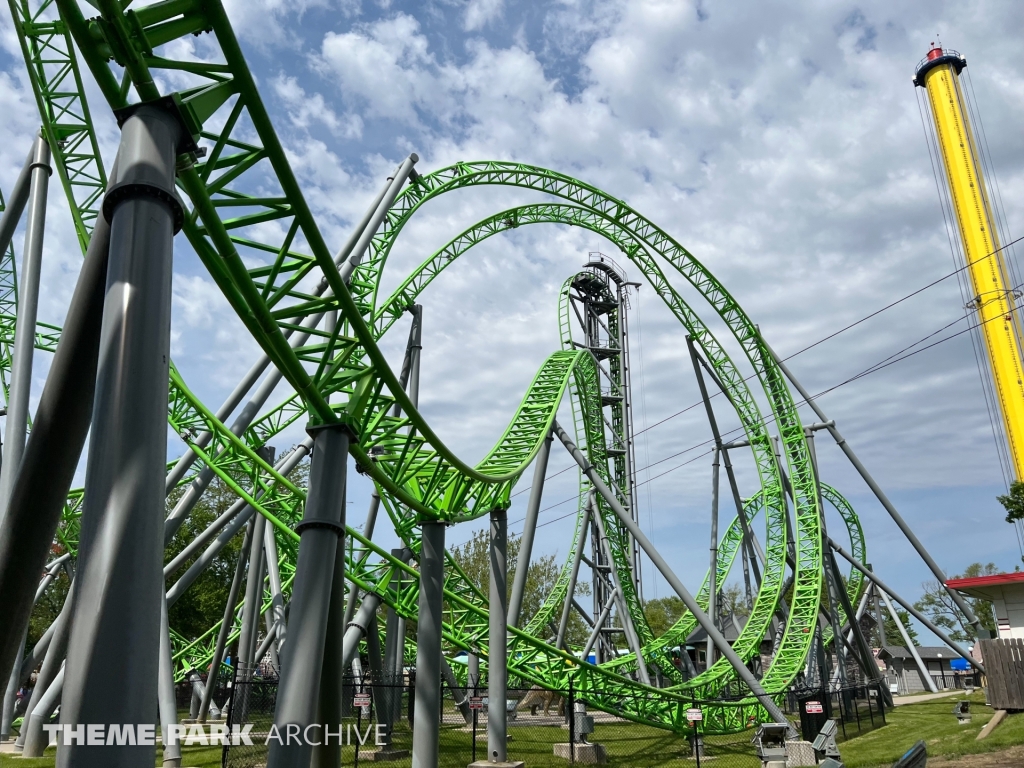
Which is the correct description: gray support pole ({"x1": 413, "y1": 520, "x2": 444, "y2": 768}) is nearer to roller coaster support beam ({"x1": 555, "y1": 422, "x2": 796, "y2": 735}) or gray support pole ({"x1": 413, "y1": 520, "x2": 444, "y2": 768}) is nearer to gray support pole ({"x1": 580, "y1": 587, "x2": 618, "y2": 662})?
roller coaster support beam ({"x1": 555, "y1": 422, "x2": 796, "y2": 735})

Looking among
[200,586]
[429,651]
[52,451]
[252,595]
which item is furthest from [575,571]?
[200,586]

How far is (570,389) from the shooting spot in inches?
739

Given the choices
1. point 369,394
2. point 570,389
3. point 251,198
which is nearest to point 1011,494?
point 570,389

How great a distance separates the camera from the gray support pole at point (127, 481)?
3.03m

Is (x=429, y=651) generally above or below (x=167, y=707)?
above

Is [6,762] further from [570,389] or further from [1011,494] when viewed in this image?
[1011,494]

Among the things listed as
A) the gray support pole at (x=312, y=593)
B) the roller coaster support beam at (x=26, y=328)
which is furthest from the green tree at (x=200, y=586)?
the gray support pole at (x=312, y=593)

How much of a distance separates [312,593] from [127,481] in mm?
2690

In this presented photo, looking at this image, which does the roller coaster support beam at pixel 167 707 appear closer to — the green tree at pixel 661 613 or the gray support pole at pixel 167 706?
the gray support pole at pixel 167 706

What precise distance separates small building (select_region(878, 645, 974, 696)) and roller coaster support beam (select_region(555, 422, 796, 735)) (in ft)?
67.9

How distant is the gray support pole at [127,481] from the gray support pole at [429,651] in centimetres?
608

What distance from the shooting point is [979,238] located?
30.0 meters

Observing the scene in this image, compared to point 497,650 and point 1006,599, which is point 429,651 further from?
point 1006,599

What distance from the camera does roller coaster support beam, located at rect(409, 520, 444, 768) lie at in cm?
877
